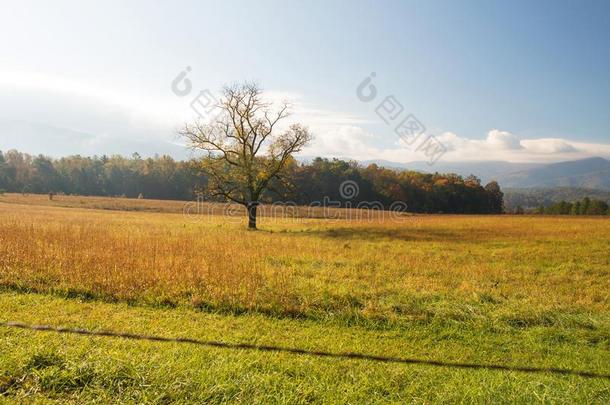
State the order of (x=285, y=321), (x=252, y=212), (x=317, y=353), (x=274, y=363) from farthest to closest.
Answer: (x=252, y=212)
(x=285, y=321)
(x=317, y=353)
(x=274, y=363)

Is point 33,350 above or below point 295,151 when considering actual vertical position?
below

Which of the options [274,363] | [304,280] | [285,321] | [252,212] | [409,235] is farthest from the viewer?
[252,212]

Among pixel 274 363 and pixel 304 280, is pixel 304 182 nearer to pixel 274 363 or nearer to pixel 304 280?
pixel 304 280

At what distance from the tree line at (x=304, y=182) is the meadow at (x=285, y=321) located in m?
76.5

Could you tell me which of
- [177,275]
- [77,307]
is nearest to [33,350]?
[77,307]

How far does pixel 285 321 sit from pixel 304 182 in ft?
296

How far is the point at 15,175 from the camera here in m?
110

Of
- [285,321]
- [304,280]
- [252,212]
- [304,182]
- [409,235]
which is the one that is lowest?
[409,235]

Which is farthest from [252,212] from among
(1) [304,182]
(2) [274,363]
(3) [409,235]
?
(1) [304,182]

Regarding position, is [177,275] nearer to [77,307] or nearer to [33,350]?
[77,307]

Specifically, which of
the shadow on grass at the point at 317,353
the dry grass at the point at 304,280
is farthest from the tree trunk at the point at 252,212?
the shadow on grass at the point at 317,353

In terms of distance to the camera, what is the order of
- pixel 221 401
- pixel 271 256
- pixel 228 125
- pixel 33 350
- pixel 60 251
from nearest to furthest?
1. pixel 221 401
2. pixel 33 350
3. pixel 60 251
4. pixel 271 256
5. pixel 228 125

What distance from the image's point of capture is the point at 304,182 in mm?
98000

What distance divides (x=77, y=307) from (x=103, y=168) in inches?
5076
